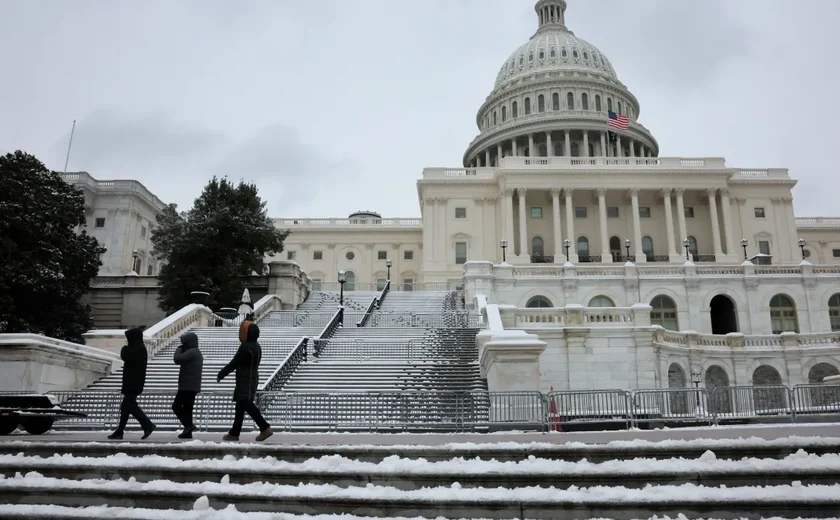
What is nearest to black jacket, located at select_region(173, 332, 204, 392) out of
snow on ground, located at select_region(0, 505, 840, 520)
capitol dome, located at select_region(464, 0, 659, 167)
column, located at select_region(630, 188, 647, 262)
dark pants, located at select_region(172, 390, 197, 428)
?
dark pants, located at select_region(172, 390, 197, 428)

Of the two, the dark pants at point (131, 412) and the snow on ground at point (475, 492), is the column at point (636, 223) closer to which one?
the dark pants at point (131, 412)

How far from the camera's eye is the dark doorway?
43000mm

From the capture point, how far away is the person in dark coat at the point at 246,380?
10414 mm

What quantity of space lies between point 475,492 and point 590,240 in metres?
65.0

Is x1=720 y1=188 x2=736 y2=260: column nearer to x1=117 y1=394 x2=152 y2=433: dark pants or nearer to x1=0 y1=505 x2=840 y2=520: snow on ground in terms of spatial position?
x1=117 y1=394 x2=152 y2=433: dark pants

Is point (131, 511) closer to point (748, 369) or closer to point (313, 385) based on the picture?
point (313, 385)

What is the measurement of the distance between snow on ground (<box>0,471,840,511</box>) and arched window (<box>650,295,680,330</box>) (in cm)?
3631

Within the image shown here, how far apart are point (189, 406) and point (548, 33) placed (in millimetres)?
109763

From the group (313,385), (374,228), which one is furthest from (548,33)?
(313,385)

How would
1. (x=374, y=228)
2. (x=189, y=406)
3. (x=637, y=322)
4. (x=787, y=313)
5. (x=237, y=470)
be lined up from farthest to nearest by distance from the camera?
(x=374, y=228)
(x=787, y=313)
(x=637, y=322)
(x=189, y=406)
(x=237, y=470)

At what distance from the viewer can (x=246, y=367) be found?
420 inches

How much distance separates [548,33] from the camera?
364 ft

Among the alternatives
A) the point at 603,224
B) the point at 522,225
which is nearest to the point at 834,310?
the point at 603,224

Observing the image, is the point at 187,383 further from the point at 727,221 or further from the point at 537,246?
the point at 727,221
